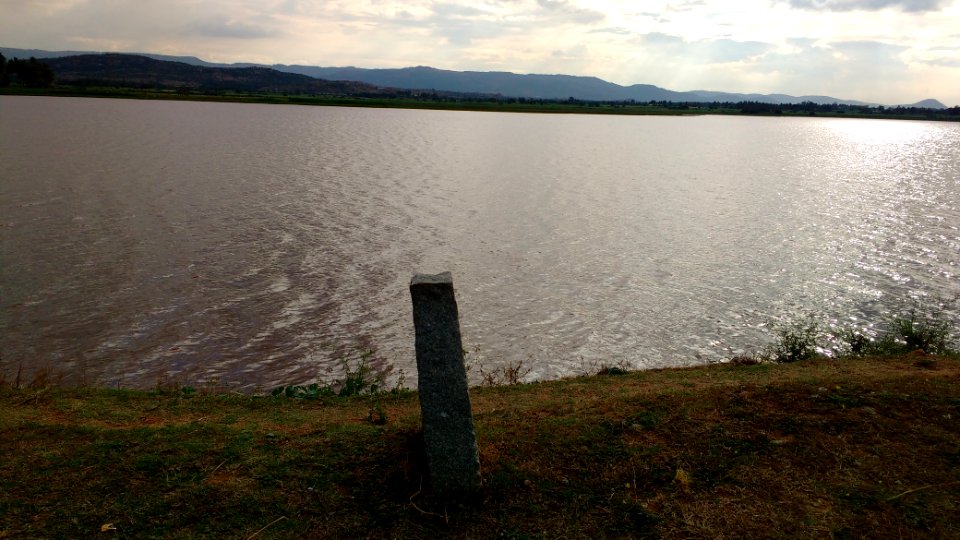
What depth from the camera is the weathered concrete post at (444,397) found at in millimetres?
6516

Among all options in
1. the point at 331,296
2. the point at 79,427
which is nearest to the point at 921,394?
the point at 79,427

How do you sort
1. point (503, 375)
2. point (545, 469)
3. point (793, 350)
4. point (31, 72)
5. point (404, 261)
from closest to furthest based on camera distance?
1. point (545, 469)
2. point (793, 350)
3. point (503, 375)
4. point (404, 261)
5. point (31, 72)

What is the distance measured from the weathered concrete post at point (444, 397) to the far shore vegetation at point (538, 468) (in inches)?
11.8

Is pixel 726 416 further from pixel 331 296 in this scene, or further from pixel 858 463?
pixel 331 296

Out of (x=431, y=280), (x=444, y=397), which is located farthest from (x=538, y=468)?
(x=431, y=280)

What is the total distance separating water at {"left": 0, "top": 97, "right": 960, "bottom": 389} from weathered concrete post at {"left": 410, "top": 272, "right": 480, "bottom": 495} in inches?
304

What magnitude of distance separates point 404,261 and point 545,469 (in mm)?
16273

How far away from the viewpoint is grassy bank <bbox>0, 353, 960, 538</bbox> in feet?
20.4

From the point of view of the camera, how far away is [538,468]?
23.0 feet

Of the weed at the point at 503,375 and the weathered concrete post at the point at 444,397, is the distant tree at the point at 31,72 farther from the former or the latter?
the weathered concrete post at the point at 444,397

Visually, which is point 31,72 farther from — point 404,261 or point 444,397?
point 444,397

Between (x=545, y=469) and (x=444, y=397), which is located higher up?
(x=444, y=397)

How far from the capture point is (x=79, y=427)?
8.11 meters

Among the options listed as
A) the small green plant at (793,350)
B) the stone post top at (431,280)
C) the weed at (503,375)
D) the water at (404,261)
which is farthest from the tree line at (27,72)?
the stone post top at (431,280)
